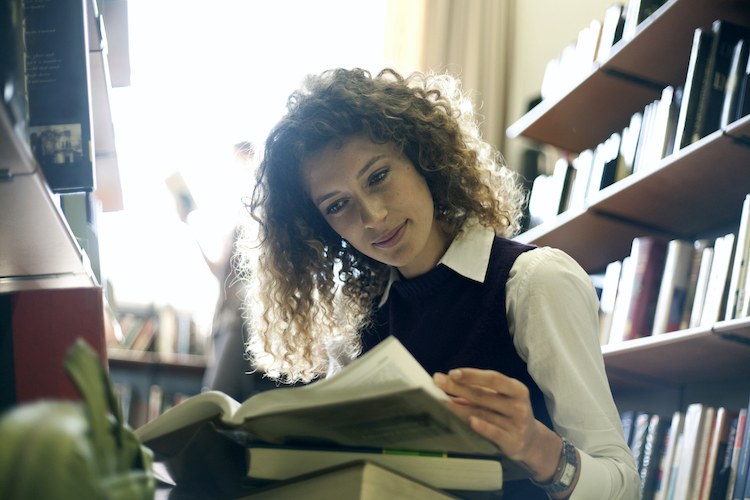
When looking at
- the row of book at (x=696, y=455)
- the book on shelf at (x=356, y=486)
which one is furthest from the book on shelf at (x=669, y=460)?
the book on shelf at (x=356, y=486)

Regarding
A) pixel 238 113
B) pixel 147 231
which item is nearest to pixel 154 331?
pixel 147 231

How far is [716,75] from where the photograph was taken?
132 cm

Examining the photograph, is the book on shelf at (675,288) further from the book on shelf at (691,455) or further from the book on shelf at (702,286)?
the book on shelf at (691,455)

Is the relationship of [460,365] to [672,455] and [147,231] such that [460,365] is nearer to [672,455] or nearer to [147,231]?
[672,455]

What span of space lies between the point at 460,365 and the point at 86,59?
2.13ft

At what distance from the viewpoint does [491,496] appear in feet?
1.63

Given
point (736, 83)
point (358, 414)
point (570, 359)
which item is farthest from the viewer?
point (736, 83)

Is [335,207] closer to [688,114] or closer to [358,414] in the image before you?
[358,414]

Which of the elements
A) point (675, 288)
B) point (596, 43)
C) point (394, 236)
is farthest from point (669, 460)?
point (596, 43)

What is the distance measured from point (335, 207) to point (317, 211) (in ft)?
0.56

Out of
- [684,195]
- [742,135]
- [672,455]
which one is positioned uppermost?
[742,135]

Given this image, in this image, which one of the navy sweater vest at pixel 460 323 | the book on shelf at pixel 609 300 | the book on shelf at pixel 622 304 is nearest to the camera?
the navy sweater vest at pixel 460 323

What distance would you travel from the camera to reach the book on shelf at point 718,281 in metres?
1.21

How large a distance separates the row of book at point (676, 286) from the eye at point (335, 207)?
746 millimetres
